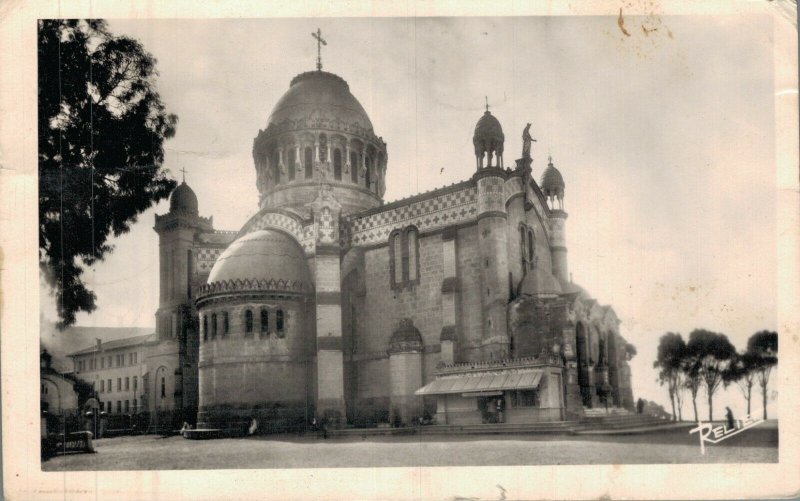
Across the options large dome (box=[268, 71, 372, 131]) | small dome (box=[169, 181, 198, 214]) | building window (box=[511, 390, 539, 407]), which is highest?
large dome (box=[268, 71, 372, 131])

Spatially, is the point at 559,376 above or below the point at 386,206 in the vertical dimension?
below

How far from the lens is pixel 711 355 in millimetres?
20688

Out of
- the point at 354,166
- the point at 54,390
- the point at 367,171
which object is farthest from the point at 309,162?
the point at 54,390

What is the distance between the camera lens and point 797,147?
1844 centimetres

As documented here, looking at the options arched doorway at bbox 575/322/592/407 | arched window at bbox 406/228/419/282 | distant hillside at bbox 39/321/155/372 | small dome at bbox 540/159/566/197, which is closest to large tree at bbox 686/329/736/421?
arched doorway at bbox 575/322/592/407

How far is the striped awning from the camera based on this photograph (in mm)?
28445

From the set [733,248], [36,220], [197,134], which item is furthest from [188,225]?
[733,248]

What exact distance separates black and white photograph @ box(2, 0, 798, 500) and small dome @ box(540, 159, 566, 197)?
338 centimetres

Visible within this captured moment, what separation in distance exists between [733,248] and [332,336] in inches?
740

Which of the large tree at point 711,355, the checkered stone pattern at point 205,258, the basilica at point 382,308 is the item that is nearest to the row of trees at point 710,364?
the large tree at point 711,355

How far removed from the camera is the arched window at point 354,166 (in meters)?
40.2

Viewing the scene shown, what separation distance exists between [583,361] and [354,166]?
50.4 feet

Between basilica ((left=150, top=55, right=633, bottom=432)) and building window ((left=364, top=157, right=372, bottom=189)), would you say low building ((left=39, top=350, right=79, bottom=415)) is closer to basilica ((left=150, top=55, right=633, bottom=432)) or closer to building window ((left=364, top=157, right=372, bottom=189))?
basilica ((left=150, top=55, right=633, bottom=432))

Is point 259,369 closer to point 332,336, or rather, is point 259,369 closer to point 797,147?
point 332,336
